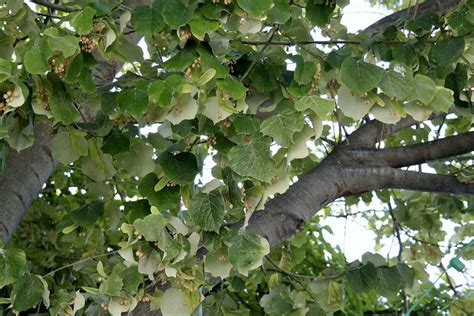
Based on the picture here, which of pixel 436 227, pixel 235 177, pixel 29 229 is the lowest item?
pixel 29 229

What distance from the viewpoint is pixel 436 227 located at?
7.68 feet

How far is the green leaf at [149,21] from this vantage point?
1.22 meters

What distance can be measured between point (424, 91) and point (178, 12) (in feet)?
1.41

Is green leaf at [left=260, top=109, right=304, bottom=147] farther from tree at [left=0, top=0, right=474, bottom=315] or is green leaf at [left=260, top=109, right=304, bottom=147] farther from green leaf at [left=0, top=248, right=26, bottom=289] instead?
green leaf at [left=0, top=248, right=26, bottom=289]

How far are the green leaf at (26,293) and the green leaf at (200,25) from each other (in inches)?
20.9

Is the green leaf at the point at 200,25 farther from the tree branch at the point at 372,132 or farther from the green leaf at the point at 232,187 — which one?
the tree branch at the point at 372,132

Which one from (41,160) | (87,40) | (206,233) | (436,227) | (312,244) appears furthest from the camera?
(312,244)

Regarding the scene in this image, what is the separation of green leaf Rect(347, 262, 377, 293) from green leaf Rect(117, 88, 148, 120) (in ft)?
2.41

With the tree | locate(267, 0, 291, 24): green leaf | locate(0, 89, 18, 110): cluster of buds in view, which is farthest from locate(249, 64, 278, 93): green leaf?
locate(0, 89, 18, 110): cluster of buds

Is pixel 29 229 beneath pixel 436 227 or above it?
beneath

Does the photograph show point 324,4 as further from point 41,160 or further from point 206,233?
point 41,160

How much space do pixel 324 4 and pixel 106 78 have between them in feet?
2.33

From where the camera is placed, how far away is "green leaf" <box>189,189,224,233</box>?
127cm

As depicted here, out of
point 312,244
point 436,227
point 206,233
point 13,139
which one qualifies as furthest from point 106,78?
point 312,244
